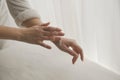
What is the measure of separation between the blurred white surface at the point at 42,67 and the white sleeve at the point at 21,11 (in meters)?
0.13

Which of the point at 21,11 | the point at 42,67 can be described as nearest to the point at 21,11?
the point at 21,11

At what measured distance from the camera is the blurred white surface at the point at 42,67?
2.56ft

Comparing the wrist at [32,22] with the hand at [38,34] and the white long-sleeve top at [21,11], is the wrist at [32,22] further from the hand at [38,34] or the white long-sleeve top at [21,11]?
the hand at [38,34]

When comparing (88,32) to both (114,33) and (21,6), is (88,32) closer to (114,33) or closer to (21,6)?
(114,33)

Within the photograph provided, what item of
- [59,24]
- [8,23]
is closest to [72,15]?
[59,24]

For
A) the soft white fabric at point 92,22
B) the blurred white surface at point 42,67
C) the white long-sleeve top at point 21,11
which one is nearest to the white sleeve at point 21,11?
the white long-sleeve top at point 21,11

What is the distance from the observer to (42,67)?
83 centimetres

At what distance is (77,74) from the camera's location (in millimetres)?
806

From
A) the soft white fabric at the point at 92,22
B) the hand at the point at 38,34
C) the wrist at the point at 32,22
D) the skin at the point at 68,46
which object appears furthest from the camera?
the soft white fabric at the point at 92,22

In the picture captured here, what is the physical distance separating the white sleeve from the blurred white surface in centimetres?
13

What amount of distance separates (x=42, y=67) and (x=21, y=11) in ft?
0.86

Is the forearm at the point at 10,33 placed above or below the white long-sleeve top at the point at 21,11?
above

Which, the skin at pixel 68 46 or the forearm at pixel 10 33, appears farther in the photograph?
the skin at pixel 68 46

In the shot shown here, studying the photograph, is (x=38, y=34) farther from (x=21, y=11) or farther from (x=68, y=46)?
(x=21, y=11)
